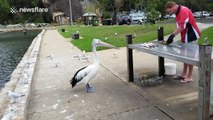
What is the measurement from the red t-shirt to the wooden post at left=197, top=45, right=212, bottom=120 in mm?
2492

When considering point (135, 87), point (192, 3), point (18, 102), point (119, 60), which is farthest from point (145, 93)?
point (192, 3)

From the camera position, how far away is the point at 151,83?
6.68 metres

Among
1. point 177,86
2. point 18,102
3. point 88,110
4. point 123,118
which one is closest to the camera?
point 123,118

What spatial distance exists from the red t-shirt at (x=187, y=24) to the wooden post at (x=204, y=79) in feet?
8.18

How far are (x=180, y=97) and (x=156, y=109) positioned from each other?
74cm

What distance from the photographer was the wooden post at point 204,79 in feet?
13.0

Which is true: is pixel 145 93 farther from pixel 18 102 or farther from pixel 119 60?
pixel 119 60

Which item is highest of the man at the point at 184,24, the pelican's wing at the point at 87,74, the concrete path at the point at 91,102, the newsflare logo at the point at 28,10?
the newsflare logo at the point at 28,10

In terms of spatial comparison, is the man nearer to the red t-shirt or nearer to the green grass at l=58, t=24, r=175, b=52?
the red t-shirt

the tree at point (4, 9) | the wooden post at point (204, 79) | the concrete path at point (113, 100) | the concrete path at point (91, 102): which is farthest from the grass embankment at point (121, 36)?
the tree at point (4, 9)

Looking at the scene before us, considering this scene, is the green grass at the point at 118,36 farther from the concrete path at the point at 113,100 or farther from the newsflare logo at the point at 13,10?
the newsflare logo at the point at 13,10

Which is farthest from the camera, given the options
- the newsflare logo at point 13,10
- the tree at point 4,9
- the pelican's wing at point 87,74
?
the newsflare logo at point 13,10

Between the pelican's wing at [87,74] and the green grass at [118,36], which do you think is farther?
the green grass at [118,36]

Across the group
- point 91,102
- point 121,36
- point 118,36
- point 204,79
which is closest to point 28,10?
point 118,36
